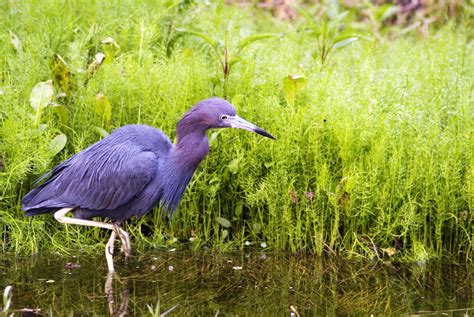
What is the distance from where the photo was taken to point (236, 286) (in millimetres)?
4477

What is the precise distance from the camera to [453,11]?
8.76 metres

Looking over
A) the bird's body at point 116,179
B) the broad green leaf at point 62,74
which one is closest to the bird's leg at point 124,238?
the bird's body at point 116,179

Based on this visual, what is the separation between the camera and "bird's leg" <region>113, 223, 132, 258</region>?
4.68 metres

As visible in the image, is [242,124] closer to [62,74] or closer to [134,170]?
[134,170]

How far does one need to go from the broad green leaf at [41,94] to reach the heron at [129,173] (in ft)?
1.56

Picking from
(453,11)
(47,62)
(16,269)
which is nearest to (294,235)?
(16,269)

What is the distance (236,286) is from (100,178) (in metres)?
1.15

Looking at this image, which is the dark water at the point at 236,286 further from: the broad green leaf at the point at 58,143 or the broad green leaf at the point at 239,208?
the broad green leaf at the point at 58,143

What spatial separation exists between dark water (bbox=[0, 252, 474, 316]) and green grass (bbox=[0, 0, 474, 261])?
0.50ft

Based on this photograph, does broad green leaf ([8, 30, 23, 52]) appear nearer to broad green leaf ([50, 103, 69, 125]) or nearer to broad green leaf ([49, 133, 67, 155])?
broad green leaf ([50, 103, 69, 125])

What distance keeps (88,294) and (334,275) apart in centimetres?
157

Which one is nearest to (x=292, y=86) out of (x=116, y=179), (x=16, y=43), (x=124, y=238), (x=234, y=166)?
(x=234, y=166)

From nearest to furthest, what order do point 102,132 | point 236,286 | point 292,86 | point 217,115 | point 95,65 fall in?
1. point 236,286
2. point 217,115
3. point 102,132
4. point 292,86
5. point 95,65

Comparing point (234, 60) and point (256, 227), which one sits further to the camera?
point (234, 60)
